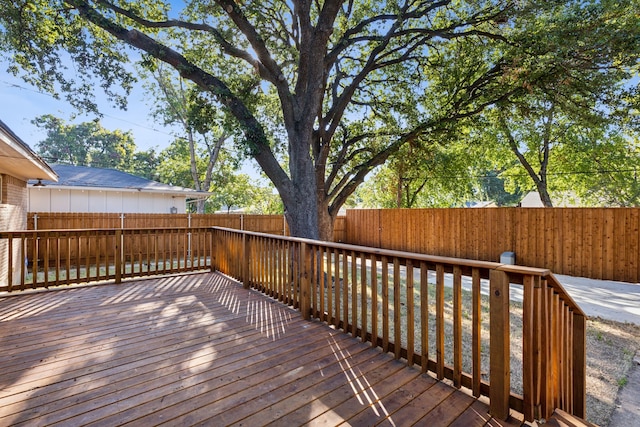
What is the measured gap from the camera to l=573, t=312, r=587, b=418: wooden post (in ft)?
7.13

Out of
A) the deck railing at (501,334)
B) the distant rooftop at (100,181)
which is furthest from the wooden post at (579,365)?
the distant rooftop at (100,181)

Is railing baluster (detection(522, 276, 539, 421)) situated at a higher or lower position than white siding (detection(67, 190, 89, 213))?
lower

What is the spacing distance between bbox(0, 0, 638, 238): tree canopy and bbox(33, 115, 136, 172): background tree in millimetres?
19382

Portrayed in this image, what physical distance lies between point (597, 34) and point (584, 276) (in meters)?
5.82

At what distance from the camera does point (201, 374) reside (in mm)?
2322

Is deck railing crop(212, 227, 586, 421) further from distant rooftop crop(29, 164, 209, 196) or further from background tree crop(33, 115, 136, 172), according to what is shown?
background tree crop(33, 115, 136, 172)

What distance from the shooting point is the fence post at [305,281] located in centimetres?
361

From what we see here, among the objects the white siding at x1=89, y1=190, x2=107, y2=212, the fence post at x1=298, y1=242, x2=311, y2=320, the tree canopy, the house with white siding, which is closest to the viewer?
the fence post at x1=298, y1=242, x2=311, y2=320

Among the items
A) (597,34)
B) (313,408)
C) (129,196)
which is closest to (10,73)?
(129,196)

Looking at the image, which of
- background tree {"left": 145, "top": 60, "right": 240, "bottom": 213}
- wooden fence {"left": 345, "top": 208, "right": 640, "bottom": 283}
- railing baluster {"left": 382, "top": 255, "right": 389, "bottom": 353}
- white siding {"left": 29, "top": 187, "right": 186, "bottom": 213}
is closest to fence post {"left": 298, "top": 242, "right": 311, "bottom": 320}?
railing baluster {"left": 382, "top": 255, "right": 389, "bottom": 353}

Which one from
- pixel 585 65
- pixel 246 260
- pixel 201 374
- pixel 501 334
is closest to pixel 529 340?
pixel 501 334

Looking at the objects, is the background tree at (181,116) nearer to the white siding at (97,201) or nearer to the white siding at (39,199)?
the white siding at (97,201)

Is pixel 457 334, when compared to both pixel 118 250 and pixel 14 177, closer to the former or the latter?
pixel 118 250

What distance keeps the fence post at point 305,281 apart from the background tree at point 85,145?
24.8 metres
